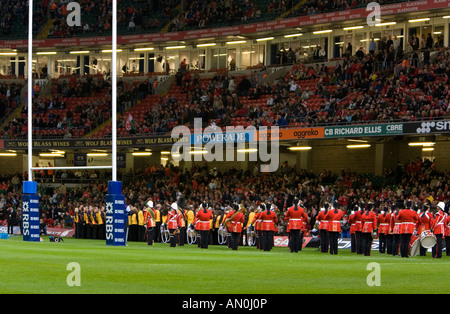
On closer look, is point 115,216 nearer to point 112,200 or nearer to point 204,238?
point 112,200

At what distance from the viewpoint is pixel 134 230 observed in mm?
31906

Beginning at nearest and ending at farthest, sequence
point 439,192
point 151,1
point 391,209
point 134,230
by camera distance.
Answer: point 391,209, point 439,192, point 134,230, point 151,1

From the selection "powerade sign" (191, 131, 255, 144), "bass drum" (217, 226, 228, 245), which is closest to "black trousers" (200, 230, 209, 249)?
"bass drum" (217, 226, 228, 245)

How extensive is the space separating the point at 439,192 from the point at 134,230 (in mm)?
12358

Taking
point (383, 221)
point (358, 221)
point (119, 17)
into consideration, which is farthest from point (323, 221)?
point (119, 17)

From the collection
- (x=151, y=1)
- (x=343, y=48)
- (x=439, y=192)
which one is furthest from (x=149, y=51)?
(x=439, y=192)

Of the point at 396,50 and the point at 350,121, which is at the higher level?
the point at 396,50

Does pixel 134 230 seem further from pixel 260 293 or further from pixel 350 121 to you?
pixel 260 293

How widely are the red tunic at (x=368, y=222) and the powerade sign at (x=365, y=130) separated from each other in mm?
8999

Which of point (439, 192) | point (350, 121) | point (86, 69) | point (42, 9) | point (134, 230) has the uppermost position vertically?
point (42, 9)

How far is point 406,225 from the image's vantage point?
850 inches

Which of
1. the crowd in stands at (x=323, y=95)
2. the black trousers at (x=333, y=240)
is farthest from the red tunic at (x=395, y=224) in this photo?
the crowd in stands at (x=323, y=95)

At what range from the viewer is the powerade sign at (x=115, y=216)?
20578 mm

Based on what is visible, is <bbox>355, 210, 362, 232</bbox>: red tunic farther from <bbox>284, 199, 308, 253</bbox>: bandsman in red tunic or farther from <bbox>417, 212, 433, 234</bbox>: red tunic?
<bbox>417, 212, 433, 234</bbox>: red tunic
